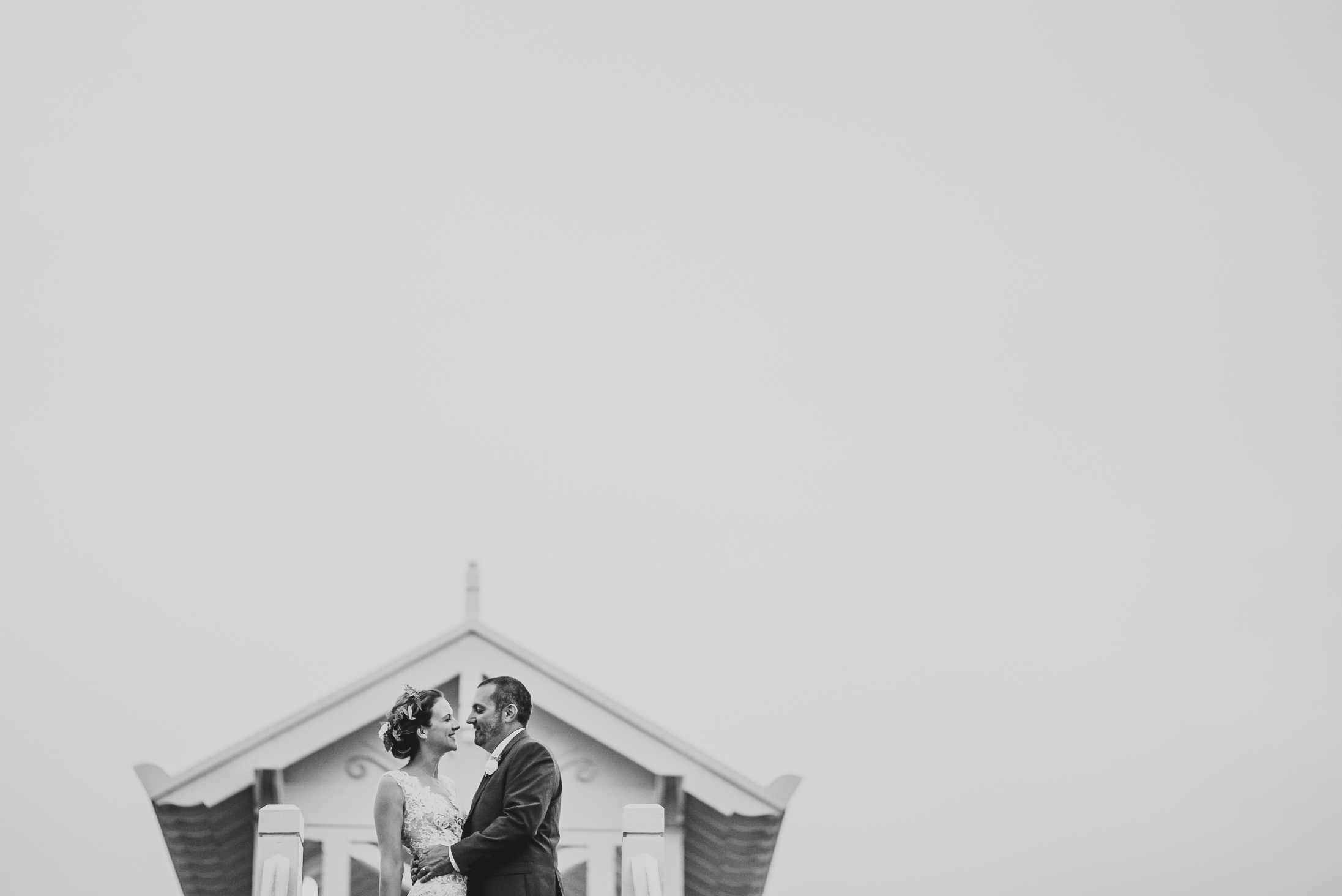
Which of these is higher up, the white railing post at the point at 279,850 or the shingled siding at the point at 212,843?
the shingled siding at the point at 212,843

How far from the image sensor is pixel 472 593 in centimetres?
1180

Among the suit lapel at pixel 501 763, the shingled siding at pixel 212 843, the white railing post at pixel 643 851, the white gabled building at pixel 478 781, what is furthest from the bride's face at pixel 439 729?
the shingled siding at pixel 212 843

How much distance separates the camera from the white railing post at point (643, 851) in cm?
771

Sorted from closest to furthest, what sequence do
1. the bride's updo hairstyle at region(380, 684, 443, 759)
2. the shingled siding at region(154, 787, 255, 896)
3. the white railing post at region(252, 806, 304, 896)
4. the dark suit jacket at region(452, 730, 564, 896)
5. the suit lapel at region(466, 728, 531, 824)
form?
1. the dark suit jacket at region(452, 730, 564, 896)
2. the suit lapel at region(466, 728, 531, 824)
3. the bride's updo hairstyle at region(380, 684, 443, 759)
4. the white railing post at region(252, 806, 304, 896)
5. the shingled siding at region(154, 787, 255, 896)

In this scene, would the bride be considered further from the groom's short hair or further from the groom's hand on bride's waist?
the groom's short hair

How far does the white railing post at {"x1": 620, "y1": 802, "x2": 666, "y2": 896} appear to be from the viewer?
7.71m

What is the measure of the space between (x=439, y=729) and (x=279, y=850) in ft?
6.67

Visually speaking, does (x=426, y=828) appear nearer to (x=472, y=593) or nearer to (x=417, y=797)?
(x=417, y=797)

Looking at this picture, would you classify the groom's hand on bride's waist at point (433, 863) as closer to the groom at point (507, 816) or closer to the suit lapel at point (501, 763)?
the groom at point (507, 816)

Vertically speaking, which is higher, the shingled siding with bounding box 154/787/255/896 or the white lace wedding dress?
the shingled siding with bounding box 154/787/255/896

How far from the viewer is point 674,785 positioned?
11000mm

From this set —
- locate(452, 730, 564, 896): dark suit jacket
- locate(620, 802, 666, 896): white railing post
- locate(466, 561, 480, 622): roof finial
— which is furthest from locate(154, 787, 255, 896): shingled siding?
locate(452, 730, 564, 896): dark suit jacket

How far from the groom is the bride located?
8cm

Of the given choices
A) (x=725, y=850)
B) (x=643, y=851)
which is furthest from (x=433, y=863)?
(x=725, y=850)
